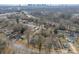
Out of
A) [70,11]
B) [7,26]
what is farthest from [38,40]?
[70,11]

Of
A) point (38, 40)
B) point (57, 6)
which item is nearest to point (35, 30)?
point (38, 40)
